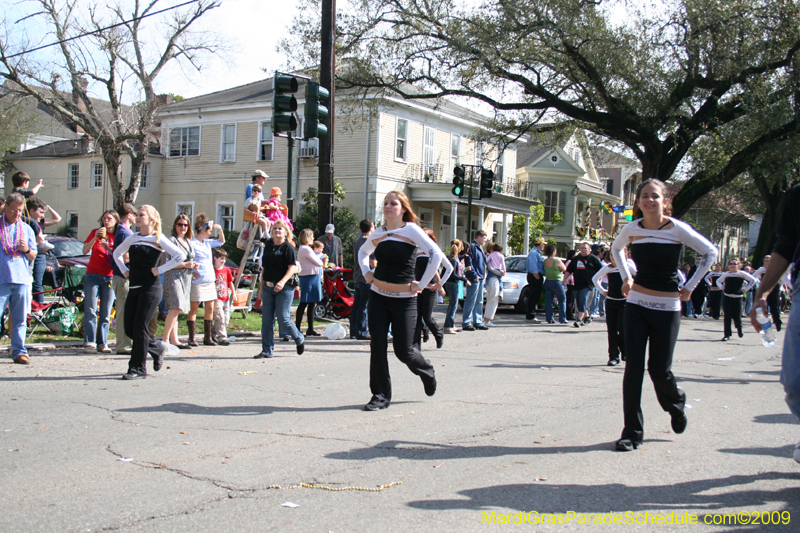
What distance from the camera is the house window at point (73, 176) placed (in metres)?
39.8

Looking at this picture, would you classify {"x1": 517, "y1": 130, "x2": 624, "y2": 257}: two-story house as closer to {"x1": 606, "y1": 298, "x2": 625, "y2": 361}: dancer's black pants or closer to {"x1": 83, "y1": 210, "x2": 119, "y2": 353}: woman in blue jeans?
{"x1": 606, "y1": 298, "x2": 625, "y2": 361}: dancer's black pants

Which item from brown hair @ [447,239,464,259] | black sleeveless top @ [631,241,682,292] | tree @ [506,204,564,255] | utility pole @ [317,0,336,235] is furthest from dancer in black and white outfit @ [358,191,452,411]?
tree @ [506,204,564,255]

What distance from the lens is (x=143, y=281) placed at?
7645 millimetres

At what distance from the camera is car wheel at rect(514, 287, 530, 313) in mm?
19609

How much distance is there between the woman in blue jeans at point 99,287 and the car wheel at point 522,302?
1219 centimetres

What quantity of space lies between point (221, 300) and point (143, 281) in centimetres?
371

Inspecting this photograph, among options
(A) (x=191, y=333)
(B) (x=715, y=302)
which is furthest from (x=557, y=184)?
(A) (x=191, y=333)

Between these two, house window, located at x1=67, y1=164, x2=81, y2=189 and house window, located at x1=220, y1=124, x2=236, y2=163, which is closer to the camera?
house window, located at x1=220, y1=124, x2=236, y2=163

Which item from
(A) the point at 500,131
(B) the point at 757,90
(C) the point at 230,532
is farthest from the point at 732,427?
(A) the point at 500,131

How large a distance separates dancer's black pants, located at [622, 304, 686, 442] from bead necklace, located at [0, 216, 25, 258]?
22.8ft

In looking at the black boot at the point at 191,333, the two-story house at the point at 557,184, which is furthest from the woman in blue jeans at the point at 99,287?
the two-story house at the point at 557,184

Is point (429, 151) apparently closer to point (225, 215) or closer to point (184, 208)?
point (225, 215)

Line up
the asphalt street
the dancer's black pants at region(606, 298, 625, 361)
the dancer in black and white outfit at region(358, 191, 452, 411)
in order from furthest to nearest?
1. the dancer's black pants at region(606, 298, 625, 361)
2. the dancer in black and white outfit at region(358, 191, 452, 411)
3. the asphalt street

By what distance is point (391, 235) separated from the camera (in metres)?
6.28
